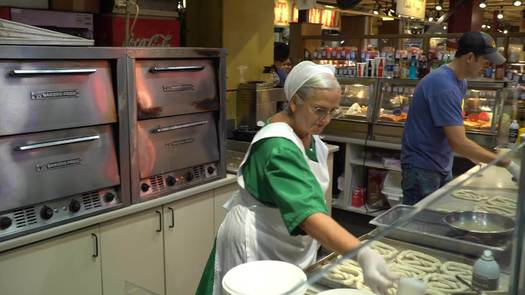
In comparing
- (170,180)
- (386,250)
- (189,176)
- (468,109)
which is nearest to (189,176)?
(189,176)

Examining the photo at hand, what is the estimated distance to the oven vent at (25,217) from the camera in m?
2.41

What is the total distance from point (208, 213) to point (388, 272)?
209 cm

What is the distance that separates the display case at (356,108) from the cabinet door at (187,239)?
2.06 m

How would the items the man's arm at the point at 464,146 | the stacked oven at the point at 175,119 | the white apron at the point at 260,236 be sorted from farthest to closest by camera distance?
1. the man's arm at the point at 464,146
2. the stacked oven at the point at 175,119
3. the white apron at the point at 260,236

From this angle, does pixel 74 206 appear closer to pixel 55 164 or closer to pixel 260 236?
pixel 55 164

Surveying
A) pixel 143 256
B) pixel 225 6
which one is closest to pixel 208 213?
pixel 143 256

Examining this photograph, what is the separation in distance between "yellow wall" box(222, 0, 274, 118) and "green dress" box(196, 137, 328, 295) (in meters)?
2.89

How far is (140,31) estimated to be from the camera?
3.58 meters

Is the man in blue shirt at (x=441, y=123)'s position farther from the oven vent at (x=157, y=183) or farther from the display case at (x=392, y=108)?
the oven vent at (x=157, y=183)

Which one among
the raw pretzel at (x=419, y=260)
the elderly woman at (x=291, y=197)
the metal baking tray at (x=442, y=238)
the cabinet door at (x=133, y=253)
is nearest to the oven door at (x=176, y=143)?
the cabinet door at (x=133, y=253)

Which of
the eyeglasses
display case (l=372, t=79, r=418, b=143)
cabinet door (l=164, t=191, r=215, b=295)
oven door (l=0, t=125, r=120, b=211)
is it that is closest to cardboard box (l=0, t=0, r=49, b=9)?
oven door (l=0, t=125, r=120, b=211)

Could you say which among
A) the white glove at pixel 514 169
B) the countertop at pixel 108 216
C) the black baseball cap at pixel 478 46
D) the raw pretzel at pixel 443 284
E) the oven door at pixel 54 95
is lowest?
the countertop at pixel 108 216

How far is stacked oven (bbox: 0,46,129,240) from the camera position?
7.65 feet

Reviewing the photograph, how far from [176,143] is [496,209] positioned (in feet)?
6.18
